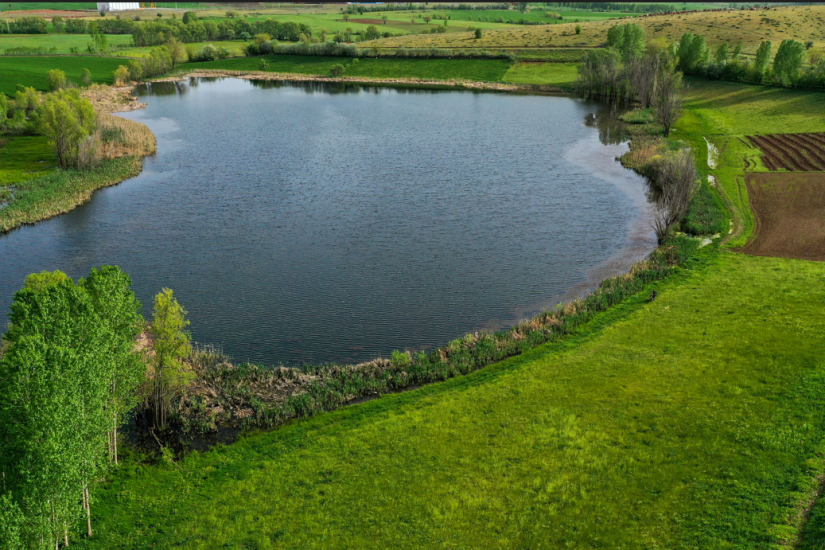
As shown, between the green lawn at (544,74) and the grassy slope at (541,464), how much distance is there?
109m

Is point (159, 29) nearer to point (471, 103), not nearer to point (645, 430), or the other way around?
point (471, 103)

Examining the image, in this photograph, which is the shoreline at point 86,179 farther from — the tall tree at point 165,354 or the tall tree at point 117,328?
the tall tree at point 117,328

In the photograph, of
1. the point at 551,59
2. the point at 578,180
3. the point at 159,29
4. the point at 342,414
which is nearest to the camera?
the point at 342,414

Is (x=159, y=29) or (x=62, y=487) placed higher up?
(x=159, y=29)

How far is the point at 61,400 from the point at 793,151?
83.4 meters

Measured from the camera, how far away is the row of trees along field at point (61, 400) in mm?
21203

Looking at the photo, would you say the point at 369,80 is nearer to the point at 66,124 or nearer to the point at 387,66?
the point at 387,66

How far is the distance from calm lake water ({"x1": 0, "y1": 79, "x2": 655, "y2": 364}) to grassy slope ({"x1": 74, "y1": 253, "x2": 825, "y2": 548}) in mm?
7796

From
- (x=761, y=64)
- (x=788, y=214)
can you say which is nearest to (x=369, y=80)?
(x=761, y=64)

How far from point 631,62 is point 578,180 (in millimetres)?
54429

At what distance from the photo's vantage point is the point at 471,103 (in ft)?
392

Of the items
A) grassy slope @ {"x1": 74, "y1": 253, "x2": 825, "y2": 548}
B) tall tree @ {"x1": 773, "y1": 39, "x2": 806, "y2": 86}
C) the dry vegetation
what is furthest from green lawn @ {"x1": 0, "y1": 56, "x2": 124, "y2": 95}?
tall tree @ {"x1": 773, "y1": 39, "x2": 806, "y2": 86}

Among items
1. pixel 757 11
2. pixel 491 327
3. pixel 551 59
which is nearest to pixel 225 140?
pixel 491 327

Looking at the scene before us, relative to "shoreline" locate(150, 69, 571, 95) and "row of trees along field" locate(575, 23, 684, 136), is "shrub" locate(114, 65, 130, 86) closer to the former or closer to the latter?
"shoreline" locate(150, 69, 571, 95)
